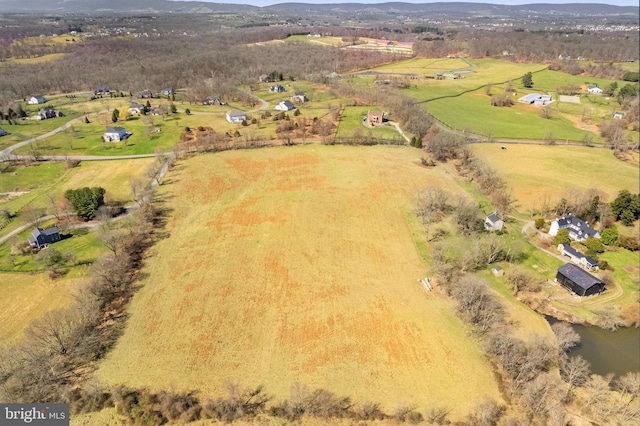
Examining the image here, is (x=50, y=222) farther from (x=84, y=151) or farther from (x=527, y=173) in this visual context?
(x=527, y=173)

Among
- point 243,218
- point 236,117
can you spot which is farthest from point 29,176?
point 236,117

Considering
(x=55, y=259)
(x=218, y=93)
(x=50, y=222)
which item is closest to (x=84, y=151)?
(x=50, y=222)

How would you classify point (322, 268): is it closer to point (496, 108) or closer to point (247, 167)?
point (247, 167)

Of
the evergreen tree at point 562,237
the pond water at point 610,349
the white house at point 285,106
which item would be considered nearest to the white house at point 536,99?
the white house at point 285,106

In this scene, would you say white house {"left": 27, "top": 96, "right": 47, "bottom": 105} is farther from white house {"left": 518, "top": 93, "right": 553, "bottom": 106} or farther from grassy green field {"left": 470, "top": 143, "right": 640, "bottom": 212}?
white house {"left": 518, "top": 93, "right": 553, "bottom": 106}

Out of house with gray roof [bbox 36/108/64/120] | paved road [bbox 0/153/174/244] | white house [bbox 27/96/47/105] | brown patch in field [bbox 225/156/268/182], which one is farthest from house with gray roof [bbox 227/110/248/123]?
white house [bbox 27/96/47/105]

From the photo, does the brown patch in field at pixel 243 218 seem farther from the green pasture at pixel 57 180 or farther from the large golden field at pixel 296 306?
the green pasture at pixel 57 180
